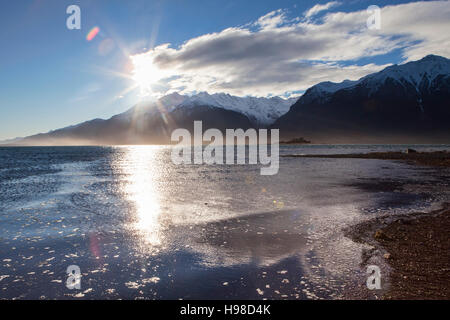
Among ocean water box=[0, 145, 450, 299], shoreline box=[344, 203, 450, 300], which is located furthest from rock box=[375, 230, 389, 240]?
ocean water box=[0, 145, 450, 299]

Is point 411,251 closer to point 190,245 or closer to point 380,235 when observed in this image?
point 380,235

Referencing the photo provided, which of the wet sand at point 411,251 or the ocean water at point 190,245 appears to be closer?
the wet sand at point 411,251

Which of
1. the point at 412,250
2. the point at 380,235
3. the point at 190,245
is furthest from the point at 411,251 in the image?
the point at 190,245

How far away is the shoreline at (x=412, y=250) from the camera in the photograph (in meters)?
8.04

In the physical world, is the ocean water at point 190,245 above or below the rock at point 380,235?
below

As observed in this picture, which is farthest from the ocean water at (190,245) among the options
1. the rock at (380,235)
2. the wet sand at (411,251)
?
the rock at (380,235)

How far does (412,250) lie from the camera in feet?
35.4

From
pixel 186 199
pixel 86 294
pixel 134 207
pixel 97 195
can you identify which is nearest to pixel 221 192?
pixel 186 199

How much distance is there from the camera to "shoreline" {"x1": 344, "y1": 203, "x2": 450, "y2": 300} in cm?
804

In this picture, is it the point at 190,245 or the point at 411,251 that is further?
the point at 190,245

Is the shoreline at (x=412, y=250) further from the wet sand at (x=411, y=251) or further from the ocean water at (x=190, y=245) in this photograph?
the ocean water at (x=190, y=245)

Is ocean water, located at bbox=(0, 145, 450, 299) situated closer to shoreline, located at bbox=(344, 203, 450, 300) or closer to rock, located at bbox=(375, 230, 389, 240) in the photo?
shoreline, located at bbox=(344, 203, 450, 300)
